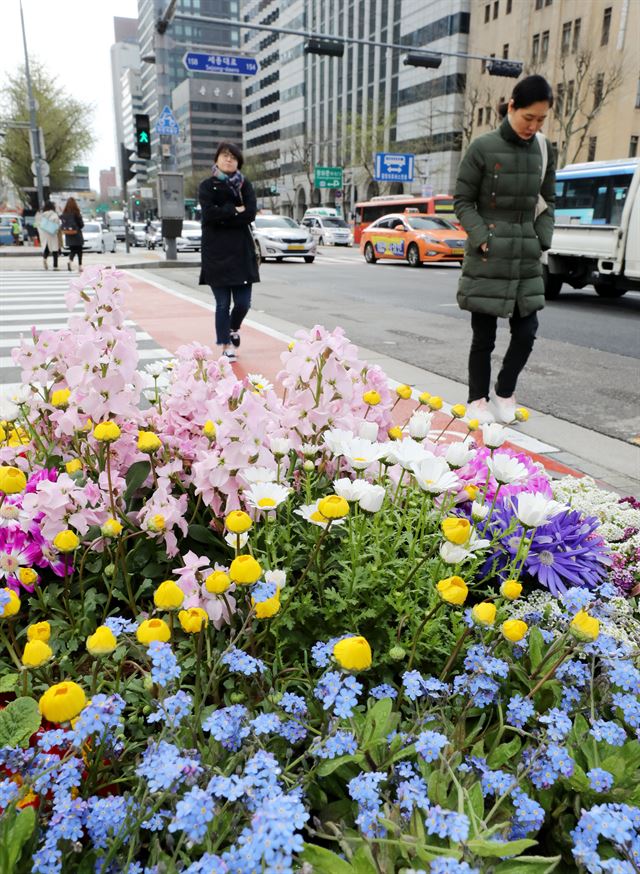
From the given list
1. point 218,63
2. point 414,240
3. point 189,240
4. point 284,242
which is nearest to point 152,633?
point 218,63

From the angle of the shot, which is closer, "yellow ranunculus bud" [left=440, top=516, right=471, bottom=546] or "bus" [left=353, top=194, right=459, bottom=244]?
"yellow ranunculus bud" [left=440, top=516, right=471, bottom=546]

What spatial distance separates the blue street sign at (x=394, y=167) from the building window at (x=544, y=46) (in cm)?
1125

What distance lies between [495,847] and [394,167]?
50604 mm

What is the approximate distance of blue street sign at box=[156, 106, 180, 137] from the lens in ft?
64.5

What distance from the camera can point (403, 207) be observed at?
3206 cm

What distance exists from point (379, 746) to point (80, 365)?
1.37 meters

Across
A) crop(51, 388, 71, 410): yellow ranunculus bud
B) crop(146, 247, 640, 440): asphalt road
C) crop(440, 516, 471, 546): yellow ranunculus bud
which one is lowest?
crop(146, 247, 640, 440): asphalt road

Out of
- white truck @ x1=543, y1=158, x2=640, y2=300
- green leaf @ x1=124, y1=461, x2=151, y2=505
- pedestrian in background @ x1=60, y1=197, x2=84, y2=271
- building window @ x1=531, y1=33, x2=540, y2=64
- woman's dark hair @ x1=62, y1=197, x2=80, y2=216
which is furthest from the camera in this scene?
building window @ x1=531, y1=33, x2=540, y2=64

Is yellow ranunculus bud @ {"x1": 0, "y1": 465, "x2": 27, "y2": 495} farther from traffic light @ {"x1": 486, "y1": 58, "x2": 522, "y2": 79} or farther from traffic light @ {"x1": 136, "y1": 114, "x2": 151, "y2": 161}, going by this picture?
traffic light @ {"x1": 486, "y1": 58, "x2": 522, "y2": 79}

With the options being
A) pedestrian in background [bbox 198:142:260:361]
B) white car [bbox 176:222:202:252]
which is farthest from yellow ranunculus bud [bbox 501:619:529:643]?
white car [bbox 176:222:202:252]

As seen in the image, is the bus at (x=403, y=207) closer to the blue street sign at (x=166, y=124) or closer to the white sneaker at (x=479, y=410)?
the blue street sign at (x=166, y=124)

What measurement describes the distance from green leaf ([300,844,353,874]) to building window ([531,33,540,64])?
56.3 meters

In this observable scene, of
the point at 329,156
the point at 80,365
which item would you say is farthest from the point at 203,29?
the point at 80,365

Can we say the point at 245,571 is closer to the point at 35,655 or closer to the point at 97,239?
the point at 35,655
